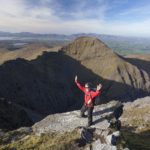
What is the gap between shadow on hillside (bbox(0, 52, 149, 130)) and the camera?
98.6 m

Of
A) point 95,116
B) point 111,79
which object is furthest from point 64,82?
point 95,116

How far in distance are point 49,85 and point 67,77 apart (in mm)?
19102

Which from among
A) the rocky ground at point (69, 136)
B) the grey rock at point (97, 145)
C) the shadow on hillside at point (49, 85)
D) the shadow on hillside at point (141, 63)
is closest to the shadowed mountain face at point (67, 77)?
the shadow on hillside at point (49, 85)

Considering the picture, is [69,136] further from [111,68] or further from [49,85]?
[111,68]

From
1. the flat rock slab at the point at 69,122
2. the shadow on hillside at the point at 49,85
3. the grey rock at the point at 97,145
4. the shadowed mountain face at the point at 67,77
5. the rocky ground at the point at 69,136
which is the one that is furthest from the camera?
the shadowed mountain face at the point at 67,77

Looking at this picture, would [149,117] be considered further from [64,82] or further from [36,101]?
[64,82]

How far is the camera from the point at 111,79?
14712 centimetres

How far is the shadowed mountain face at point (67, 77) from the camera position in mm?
101250

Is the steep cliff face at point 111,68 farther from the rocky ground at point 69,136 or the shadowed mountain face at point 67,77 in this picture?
the rocky ground at point 69,136

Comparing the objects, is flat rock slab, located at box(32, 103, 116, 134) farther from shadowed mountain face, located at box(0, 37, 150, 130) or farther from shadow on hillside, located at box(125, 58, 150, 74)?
shadow on hillside, located at box(125, 58, 150, 74)

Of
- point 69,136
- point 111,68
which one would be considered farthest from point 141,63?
point 69,136

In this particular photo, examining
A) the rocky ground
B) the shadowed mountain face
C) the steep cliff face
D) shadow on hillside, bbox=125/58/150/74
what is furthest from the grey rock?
shadow on hillside, bbox=125/58/150/74

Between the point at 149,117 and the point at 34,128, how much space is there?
86.4 feet

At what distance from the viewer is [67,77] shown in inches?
5576
